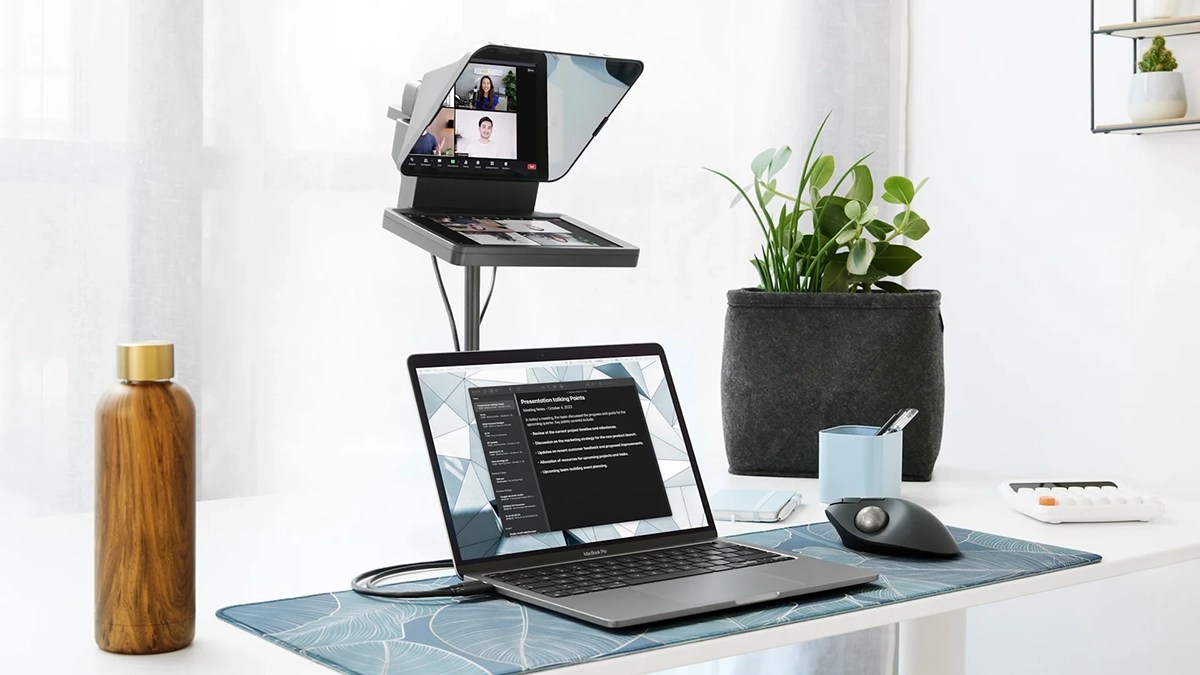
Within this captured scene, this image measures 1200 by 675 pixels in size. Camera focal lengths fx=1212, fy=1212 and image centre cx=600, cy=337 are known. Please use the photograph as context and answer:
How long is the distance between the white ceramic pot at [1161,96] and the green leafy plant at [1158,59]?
0.02 metres

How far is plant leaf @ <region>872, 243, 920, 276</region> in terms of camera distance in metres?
1.52

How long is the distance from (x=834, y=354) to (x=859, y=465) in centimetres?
22

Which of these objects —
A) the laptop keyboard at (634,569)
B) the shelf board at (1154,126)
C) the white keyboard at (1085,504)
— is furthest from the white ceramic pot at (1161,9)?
the laptop keyboard at (634,569)

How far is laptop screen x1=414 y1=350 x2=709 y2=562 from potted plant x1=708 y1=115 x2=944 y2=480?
36 cm

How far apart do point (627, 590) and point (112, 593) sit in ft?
1.19

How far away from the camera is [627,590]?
0.91 m

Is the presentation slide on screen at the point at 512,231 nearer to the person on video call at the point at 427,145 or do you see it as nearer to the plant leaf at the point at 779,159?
the person on video call at the point at 427,145

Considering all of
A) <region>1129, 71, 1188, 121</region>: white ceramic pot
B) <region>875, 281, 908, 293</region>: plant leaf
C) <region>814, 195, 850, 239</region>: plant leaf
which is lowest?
<region>875, 281, 908, 293</region>: plant leaf

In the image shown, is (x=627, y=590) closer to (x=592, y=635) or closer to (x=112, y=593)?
(x=592, y=635)

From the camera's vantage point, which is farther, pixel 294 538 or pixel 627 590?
pixel 294 538

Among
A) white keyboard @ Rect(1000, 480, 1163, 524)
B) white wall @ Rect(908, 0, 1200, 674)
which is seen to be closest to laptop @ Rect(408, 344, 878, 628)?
white keyboard @ Rect(1000, 480, 1163, 524)

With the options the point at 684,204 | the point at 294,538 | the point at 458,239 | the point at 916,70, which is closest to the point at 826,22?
the point at 916,70

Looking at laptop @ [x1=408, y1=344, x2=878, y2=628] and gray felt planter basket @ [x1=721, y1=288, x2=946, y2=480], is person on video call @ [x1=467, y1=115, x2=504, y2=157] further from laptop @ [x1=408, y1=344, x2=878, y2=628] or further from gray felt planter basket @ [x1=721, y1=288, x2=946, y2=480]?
gray felt planter basket @ [x1=721, y1=288, x2=946, y2=480]

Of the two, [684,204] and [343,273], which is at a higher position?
[684,204]
